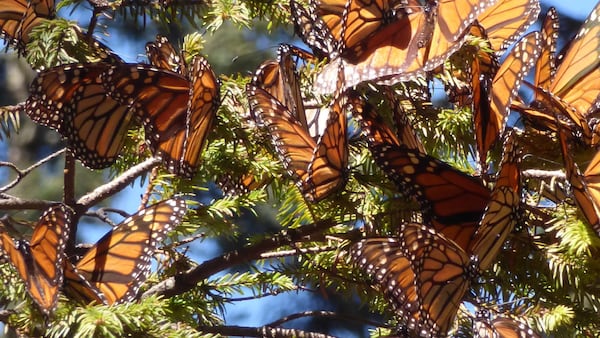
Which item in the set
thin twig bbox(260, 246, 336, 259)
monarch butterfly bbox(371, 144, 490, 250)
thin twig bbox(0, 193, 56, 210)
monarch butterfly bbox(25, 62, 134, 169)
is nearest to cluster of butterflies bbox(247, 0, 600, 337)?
monarch butterfly bbox(371, 144, 490, 250)

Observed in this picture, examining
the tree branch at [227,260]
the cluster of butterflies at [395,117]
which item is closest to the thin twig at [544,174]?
the cluster of butterflies at [395,117]

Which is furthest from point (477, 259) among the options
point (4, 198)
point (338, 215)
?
point (4, 198)

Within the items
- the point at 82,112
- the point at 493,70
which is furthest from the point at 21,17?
the point at 493,70

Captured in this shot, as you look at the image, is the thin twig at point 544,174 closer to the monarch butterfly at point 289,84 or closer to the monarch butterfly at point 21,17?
the monarch butterfly at point 289,84

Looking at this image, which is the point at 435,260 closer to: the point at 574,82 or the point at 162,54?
the point at 574,82

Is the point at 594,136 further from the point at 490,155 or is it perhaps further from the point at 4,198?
the point at 4,198

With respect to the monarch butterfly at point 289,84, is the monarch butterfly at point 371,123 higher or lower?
lower

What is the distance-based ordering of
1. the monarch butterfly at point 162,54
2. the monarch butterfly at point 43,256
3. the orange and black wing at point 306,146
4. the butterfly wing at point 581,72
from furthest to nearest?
1. the monarch butterfly at point 162,54
2. the butterfly wing at point 581,72
3. the orange and black wing at point 306,146
4. the monarch butterfly at point 43,256
